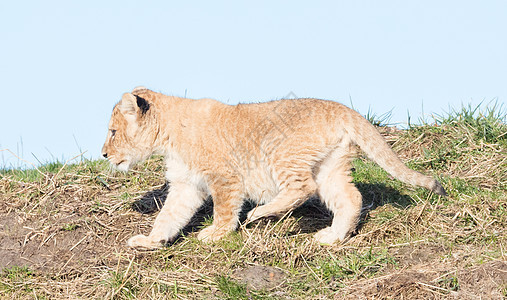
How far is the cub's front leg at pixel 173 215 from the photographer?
5.79 metres

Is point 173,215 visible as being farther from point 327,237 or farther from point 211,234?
point 327,237

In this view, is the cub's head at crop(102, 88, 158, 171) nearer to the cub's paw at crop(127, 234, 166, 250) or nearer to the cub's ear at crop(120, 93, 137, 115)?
the cub's ear at crop(120, 93, 137, 115)

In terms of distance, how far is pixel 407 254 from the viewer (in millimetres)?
5348

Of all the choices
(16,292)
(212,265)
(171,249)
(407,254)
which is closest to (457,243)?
(407,254)

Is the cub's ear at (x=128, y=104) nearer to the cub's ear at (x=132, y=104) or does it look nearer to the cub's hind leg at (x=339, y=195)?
the cub's ear at (x=132, y=104)

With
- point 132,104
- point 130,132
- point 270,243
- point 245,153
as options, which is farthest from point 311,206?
point 132,104

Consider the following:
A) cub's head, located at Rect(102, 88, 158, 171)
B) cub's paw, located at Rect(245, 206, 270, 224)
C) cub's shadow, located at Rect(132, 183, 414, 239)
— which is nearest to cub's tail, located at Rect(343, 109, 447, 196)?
cub's shadow, located at Rect(132, 183, 414, 239)

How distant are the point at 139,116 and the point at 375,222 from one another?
267cm

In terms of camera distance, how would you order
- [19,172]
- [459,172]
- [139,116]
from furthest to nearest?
[19,172] < [459,172] < [139,116]

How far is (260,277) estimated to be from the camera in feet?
16.3

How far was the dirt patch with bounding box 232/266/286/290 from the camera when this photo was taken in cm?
484

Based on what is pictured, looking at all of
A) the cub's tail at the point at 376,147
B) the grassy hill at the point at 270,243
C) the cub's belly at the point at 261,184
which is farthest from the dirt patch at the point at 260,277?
the cub's tail at the point at 376,147

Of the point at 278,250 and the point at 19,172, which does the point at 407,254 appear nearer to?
the point at 278,250

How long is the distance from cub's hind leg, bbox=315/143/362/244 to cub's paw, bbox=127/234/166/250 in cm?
156
